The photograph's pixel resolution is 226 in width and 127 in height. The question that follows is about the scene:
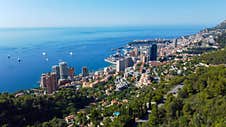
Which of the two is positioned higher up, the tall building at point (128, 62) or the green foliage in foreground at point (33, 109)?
the green foliage in foreground at point (33, 109)

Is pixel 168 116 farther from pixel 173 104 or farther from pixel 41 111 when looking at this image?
pixel 41 111

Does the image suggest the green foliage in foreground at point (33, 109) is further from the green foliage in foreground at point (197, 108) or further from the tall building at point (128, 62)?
the tall building at point (128, 62)

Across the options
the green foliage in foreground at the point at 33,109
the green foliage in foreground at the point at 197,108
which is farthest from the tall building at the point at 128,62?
the green foliage in foreground at the point at 197,108

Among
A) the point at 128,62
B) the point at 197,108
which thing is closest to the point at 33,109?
the point at 197,108

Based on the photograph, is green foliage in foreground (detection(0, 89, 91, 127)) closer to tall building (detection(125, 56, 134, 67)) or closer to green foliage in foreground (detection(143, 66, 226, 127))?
green foliage in foreground (detection(143, 66, 226, 127))

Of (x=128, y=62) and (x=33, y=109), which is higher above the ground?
(x=33, y=109)

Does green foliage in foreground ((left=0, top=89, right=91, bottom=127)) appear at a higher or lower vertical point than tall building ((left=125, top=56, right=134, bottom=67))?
higher

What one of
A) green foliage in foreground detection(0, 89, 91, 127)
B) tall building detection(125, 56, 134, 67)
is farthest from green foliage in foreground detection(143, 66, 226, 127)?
tall building detection(125, 56, 134, 67)

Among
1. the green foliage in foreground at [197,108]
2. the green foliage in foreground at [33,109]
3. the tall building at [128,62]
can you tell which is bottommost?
the tall building at [128,62]

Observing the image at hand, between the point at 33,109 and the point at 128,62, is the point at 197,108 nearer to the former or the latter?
the point at 33,109

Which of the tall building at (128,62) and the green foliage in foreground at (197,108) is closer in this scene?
the green foliage in foreground at (197,108)

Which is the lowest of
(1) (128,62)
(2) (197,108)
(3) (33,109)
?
(1) (128,62)
